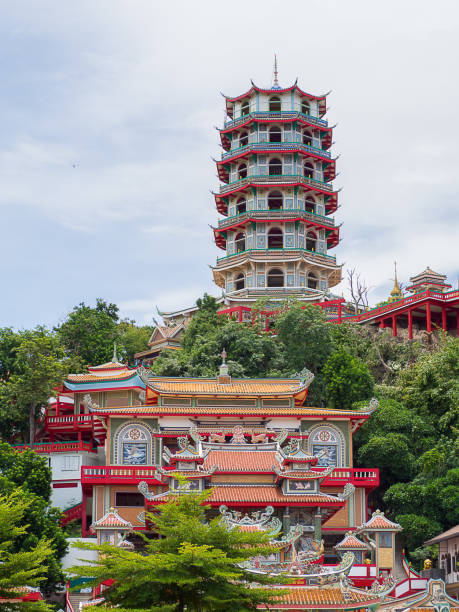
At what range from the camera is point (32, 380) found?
129 feet

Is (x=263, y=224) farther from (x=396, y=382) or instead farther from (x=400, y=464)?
(x=400, y=464)

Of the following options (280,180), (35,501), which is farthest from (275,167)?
(35,501)

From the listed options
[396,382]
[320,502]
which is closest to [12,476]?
[320,502]

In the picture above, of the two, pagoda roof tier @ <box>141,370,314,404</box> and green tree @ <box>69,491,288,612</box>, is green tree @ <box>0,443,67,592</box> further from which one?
green tree @ <box>69,491,288,612</box>

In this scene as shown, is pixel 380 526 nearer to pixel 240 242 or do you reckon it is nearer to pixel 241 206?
pixel 240 242

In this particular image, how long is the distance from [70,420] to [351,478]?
548 inches

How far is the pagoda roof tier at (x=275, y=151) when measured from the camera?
188 feet

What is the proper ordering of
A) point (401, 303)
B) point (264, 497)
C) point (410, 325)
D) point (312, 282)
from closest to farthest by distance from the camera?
point (264, 497) < point (410, 325) < point (401, 303) < point (312, 282)

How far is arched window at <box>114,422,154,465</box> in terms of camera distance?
35.7 meters

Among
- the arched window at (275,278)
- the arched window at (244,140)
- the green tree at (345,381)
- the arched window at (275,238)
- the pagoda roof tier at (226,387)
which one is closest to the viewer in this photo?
the pagoda roof tier at (226,387)

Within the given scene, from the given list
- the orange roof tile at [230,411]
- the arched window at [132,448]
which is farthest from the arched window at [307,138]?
the arched window at [132,448]

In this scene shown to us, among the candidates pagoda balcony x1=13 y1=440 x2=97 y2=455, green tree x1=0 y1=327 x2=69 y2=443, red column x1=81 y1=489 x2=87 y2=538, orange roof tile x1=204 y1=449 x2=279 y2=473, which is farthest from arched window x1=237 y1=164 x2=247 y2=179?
orange roof tile x1=204 y1=449 x2=279 y2=473

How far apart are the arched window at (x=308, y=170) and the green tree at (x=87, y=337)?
1606 cm

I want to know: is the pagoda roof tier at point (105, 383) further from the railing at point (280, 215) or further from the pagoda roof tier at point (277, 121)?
the pagoda roof tier at point (277, 121)
